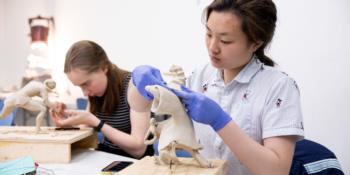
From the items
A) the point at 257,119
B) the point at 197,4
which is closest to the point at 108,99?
the point at 257,119

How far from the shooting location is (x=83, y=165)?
4.48 feet

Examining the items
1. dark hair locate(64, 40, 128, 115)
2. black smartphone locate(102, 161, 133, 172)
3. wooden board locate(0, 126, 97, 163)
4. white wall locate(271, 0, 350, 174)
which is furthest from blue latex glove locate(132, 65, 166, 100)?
white wall locate(271, 0, 350, 174)

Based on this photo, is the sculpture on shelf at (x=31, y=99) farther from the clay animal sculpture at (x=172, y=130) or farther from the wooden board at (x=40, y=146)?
the clay animal sculpture at (x=172, y=130)

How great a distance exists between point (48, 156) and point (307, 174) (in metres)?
1.07

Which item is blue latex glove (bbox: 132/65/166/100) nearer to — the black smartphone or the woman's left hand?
the black smartphone

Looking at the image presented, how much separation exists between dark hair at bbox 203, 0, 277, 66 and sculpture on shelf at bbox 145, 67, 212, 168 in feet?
0.83

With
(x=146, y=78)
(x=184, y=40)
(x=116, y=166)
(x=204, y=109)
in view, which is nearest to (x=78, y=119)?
(x=116, y=166)

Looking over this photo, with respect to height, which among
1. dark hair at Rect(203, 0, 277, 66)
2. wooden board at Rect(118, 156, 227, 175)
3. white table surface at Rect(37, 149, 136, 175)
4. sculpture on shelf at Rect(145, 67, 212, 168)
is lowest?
white table surface at Rect(37, 149, 136, 175)

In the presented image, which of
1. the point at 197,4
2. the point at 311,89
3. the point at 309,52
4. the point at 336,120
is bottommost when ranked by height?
the point at 336,120

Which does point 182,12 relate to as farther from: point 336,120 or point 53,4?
point 53,4

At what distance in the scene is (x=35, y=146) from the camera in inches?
55.1

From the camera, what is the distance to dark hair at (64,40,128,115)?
1654mm

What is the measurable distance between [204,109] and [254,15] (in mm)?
306

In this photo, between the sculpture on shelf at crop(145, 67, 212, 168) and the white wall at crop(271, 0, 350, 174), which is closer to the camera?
the sculpture on shelf at crop(145, 67, 212, 168)
